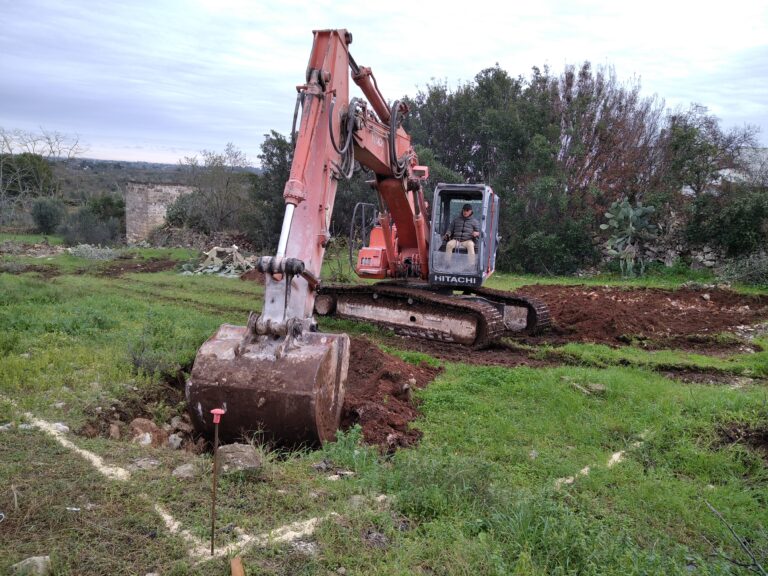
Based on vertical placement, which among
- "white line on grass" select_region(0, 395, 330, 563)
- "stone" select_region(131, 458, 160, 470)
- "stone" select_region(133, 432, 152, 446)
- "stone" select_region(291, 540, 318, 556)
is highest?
"stone" select_region(131, 458, 160, 470)

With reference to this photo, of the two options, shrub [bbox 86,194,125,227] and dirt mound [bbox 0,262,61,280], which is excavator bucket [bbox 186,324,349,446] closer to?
dirt mound [bbox 0,262,61,280]

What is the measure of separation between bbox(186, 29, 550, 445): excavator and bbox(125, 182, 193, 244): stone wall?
72.8 ft

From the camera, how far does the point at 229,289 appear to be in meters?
15.3

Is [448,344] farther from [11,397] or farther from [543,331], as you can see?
[11,397]

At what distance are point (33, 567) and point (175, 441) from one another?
2.47 meters

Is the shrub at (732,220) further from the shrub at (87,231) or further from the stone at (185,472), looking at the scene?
the shrub at (87,231)

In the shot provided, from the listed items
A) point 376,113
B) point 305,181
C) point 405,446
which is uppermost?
point 376,113

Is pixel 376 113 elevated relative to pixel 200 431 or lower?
elevated

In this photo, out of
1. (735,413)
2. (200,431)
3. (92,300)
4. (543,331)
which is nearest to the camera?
(200,431)

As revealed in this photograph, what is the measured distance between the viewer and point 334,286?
36.5 ft

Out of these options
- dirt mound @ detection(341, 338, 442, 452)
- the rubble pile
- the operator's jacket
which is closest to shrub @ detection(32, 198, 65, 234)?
the rubble pile

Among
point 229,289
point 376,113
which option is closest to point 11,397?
point 376,113

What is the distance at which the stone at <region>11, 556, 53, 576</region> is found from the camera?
2.96m

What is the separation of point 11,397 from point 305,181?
3453 mm
